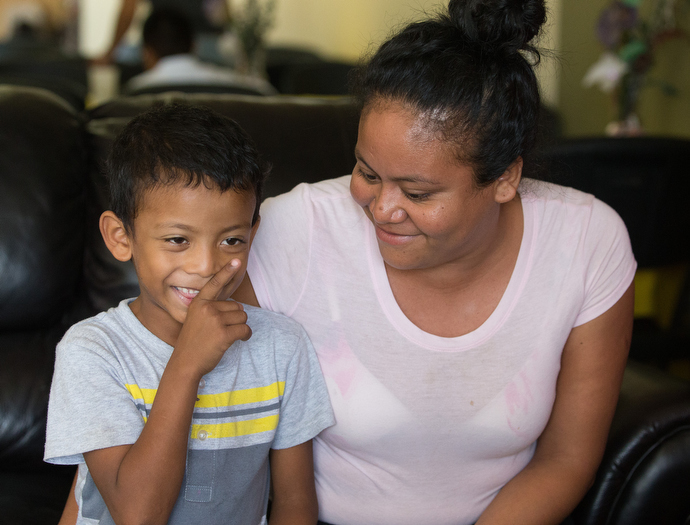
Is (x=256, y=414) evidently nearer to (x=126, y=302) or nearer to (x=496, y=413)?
(x=126, y=302)

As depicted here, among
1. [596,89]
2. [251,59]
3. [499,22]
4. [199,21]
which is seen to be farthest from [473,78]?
[199,21]

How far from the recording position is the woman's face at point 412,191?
1.00 meters

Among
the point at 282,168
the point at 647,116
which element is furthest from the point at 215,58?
the point at 282,168

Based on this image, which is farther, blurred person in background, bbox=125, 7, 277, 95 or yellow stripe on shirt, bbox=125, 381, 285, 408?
blurred person in background, bbox=125, 7, 277, 95

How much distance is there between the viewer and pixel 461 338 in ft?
3.82

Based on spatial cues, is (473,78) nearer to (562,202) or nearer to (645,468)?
(562,202)

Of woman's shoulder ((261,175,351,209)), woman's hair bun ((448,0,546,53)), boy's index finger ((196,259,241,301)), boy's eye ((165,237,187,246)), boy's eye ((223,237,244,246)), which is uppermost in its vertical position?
woman's hair bun ((448,0,546,53))

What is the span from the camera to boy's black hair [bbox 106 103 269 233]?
100cm

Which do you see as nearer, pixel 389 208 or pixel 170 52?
pixel 389 208

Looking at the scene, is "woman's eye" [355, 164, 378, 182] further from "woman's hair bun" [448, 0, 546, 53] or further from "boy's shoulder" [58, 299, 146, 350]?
"boy's shoulder" [58, 299, 146, 350]

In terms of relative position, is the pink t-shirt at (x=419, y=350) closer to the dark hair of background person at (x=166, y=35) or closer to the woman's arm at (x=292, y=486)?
the woman's arm at (x=292, y=486)

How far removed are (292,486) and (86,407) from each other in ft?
1.27

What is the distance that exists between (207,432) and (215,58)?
4398mm

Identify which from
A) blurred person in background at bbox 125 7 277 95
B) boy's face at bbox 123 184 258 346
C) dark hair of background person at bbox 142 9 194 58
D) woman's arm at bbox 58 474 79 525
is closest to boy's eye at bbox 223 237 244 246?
boy's face at bbox 123 184 258 346
